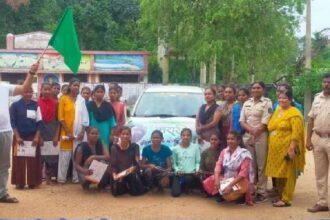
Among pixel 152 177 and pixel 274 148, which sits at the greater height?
pixel 274 148

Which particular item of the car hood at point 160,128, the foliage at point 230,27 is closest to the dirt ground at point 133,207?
the car hood at point 160,128

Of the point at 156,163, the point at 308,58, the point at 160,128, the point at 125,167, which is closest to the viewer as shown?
the point at 125,167

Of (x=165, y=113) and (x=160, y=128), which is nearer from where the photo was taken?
(x=160, y=128)

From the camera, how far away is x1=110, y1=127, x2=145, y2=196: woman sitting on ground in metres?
8.91

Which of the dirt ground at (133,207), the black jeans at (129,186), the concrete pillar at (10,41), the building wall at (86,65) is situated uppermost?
the concrete pillar at (10,41)

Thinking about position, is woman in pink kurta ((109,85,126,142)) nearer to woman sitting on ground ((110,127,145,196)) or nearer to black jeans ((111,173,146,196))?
woman sitting on ground ((110,127,145,196))

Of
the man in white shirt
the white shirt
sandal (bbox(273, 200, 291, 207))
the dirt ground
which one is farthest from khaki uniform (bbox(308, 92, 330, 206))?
the white shirt

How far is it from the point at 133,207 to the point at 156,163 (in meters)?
1.15

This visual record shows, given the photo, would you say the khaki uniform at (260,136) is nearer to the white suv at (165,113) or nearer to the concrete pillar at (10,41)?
the white suv at (165,113)

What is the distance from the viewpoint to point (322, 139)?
769 centimetres

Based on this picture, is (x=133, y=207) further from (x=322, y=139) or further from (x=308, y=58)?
(x=308, y=58)

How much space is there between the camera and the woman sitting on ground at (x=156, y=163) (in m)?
9.07

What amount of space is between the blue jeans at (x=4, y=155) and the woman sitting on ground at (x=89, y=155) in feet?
4.40

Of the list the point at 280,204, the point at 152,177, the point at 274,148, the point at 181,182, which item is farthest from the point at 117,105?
the point at 280,204
